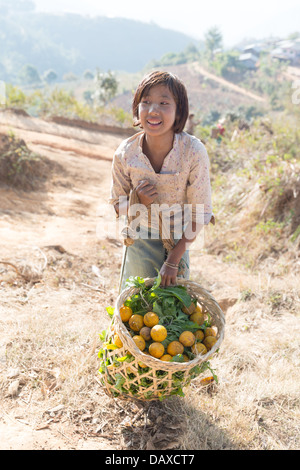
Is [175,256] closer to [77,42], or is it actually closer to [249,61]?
[249,61]

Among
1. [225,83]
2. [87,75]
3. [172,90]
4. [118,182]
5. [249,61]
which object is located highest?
[249,61]

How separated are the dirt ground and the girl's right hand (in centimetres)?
90

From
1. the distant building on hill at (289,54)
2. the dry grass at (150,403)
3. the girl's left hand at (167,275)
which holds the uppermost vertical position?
the distant building on hill at (289,54)

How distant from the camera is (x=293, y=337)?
2688 mm

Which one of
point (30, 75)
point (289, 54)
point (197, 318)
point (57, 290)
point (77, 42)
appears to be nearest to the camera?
point (197, 318)

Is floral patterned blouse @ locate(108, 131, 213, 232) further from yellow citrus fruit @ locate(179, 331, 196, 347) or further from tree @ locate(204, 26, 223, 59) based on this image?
tree @ locate(204, 26, 223, 59)

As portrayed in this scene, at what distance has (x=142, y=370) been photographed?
153 centimetres

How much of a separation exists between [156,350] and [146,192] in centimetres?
63

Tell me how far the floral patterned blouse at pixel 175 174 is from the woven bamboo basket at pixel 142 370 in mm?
387

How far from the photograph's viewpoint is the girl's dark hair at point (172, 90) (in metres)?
1.58

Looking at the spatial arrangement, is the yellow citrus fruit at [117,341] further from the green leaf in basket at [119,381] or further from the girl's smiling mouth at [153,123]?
the girl's smiling mouth at [153,123]

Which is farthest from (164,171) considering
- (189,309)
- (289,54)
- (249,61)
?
(289,54)

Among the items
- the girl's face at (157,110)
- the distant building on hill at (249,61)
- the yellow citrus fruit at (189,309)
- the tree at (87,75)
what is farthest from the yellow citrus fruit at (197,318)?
the tree at (87,75)
